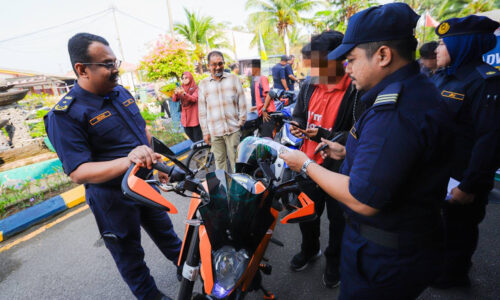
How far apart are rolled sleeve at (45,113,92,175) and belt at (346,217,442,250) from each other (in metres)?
1.61

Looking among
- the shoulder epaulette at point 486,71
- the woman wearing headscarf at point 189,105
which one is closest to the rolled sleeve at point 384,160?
the shoulder epaulette at point 486,71

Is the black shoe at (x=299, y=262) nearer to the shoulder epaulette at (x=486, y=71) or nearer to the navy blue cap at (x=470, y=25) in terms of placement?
the shoulder epaulette at (x=486, y=71)

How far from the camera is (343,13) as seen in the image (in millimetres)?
21828

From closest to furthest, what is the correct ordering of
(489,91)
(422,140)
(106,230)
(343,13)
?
(422,140), (489,91), (106,230), (343,13)

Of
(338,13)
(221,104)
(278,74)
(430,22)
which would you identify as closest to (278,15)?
(338,13)

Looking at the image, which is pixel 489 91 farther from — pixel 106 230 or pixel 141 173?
pixel 106 230

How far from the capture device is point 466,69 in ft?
5.85

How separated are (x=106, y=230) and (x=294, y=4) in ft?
90.1

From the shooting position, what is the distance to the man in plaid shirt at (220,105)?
11.8ft

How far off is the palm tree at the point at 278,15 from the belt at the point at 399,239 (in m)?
25.7

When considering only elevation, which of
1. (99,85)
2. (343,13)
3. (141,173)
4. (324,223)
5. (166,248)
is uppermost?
(343,13)

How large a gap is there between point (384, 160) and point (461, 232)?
165 centimetres

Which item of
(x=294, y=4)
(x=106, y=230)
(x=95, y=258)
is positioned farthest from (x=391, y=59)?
(x=294, y=4)

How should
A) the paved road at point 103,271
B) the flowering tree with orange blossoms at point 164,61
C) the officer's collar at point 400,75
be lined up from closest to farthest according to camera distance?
the officer's collar at point 400,75 → the paved road at point 103,271 → the flowering tree with orange blossoms at point 164,61
